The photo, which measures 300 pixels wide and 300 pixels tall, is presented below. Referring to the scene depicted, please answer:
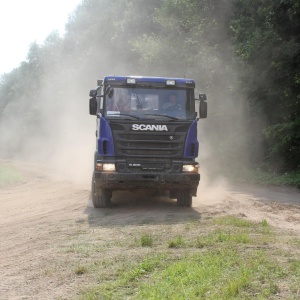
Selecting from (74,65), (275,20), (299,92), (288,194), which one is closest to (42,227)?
(288,194)

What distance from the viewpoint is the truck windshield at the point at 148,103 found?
39.5 ft

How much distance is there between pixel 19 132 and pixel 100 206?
59.1 m

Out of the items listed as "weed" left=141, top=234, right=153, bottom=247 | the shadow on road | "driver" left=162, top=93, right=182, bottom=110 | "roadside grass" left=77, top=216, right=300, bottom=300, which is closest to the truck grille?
"driver" left=162, top=93, right=182, bottom=110

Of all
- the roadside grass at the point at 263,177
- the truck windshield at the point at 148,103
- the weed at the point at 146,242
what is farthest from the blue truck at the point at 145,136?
the roadside grass at the point at 263,177

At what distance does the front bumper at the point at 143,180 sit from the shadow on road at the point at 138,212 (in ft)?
1.99

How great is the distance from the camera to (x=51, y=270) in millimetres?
7117

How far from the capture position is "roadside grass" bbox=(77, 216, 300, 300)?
230 inches

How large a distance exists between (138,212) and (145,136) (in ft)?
5.76

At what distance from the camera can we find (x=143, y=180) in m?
11.9

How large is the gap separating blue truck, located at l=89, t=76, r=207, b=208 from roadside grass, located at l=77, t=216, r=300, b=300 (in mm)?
2328

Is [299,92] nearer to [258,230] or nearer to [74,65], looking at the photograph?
[258,230]

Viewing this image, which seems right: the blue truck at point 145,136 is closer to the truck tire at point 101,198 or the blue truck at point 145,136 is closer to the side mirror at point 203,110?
the side mirror at point 203,110

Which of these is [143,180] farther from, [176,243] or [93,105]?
[176,243]

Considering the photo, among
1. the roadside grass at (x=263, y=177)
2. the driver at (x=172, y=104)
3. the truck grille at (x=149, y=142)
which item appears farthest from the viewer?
the roadside grass at (x=263, y=177)
